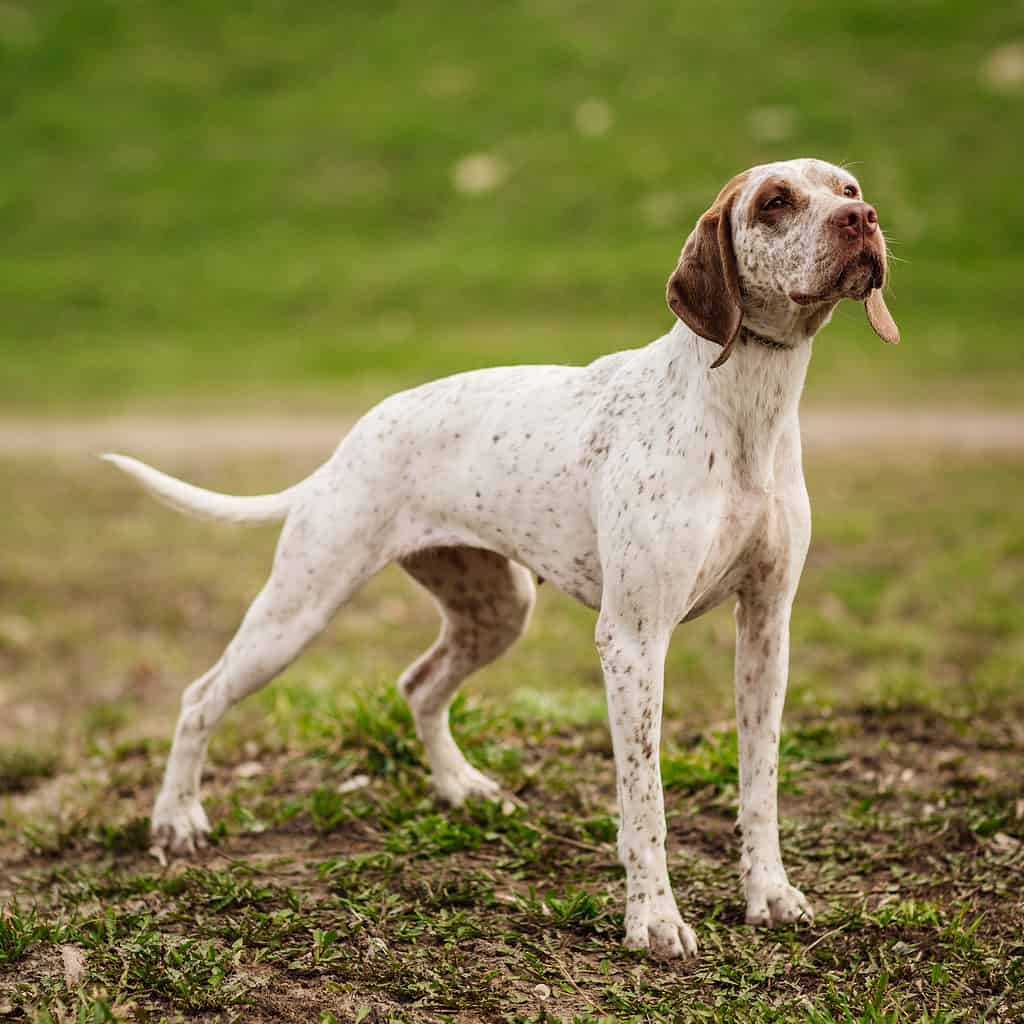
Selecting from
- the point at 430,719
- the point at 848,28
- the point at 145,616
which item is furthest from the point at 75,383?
the point at 848,28

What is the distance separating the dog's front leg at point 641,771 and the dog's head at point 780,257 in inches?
31.8

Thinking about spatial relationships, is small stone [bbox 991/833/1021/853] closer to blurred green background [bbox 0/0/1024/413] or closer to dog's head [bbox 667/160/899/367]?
dog's head [bbox 667/160/899/367]

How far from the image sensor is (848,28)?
72.0ft

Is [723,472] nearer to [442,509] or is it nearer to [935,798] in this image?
[442,509]

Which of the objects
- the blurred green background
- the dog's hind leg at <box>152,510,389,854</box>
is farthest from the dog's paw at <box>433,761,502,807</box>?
the blurred green background

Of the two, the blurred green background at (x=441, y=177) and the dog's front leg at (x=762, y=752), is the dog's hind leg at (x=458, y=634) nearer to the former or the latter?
the dog's front leg at (x=762, y=752)

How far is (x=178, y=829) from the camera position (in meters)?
4.60

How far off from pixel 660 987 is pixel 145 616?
5.07 metres

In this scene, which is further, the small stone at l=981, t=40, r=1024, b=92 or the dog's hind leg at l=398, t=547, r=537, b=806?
the small stone at l=981, t=40, r=1024, b=92

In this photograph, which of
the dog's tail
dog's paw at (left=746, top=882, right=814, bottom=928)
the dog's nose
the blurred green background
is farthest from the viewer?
the blurred green background

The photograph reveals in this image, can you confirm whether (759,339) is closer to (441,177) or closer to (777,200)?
(777,200)

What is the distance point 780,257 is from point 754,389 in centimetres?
37

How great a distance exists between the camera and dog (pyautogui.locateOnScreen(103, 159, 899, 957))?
3.47 meters

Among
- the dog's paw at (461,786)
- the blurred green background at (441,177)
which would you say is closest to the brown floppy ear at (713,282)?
the dog's paw at (461,786)
